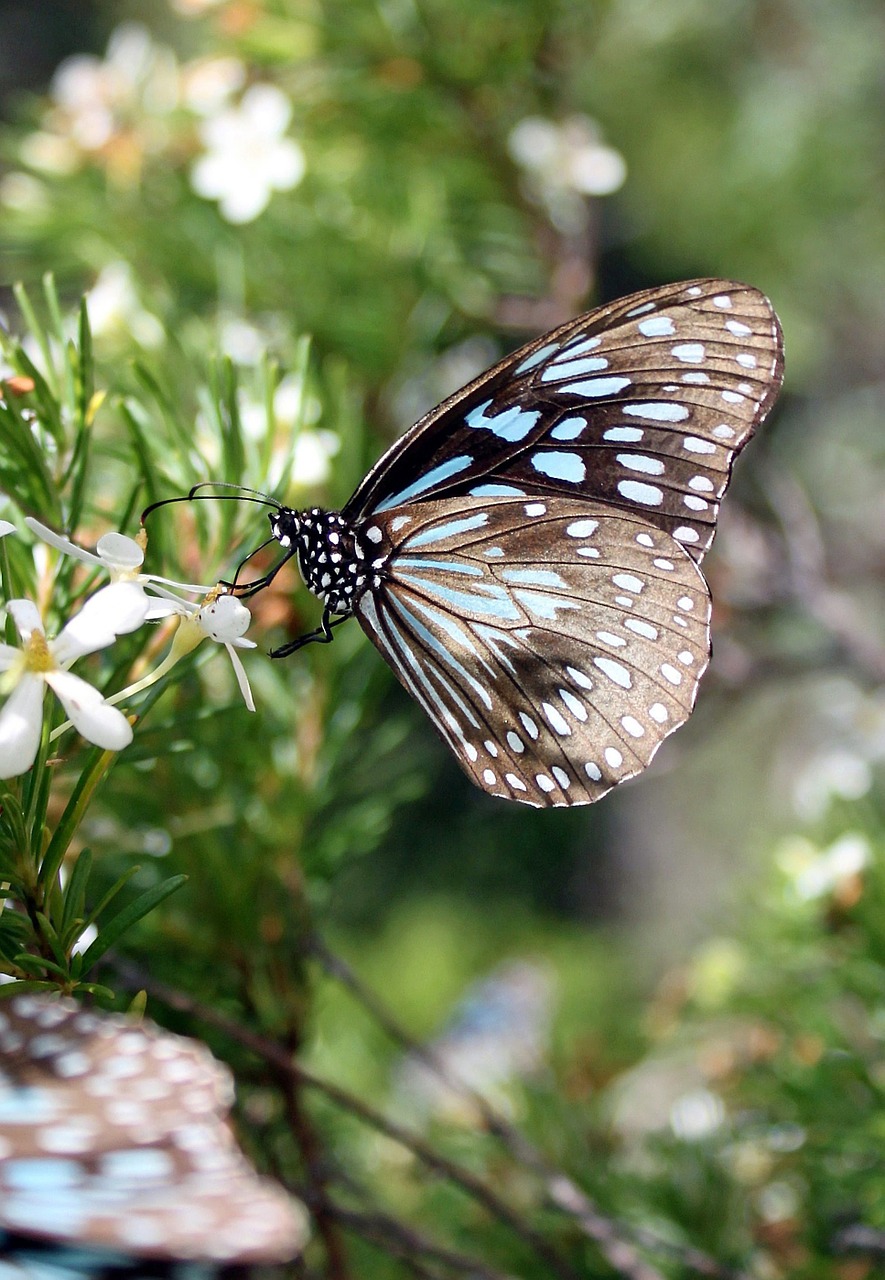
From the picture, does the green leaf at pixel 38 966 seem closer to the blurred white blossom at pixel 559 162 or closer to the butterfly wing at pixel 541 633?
the butterfly wing at pixel 541 633

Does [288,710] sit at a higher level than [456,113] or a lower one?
lower

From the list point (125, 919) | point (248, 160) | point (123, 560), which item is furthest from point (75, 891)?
point (248, 160)

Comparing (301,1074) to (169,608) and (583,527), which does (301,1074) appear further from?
(583,527)

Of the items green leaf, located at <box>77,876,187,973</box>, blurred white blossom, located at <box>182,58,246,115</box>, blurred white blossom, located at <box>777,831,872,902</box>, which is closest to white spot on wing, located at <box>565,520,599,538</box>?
blurred white blossom, located at <box>777,831,872,902</box>

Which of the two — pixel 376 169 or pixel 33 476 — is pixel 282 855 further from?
pixel 376 169

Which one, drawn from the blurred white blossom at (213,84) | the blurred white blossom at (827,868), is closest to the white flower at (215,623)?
the blurred white blossom at (827,868)

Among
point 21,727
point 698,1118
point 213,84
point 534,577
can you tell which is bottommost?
point 698,1118

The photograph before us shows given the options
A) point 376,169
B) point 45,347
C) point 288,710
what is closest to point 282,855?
point 288,710
